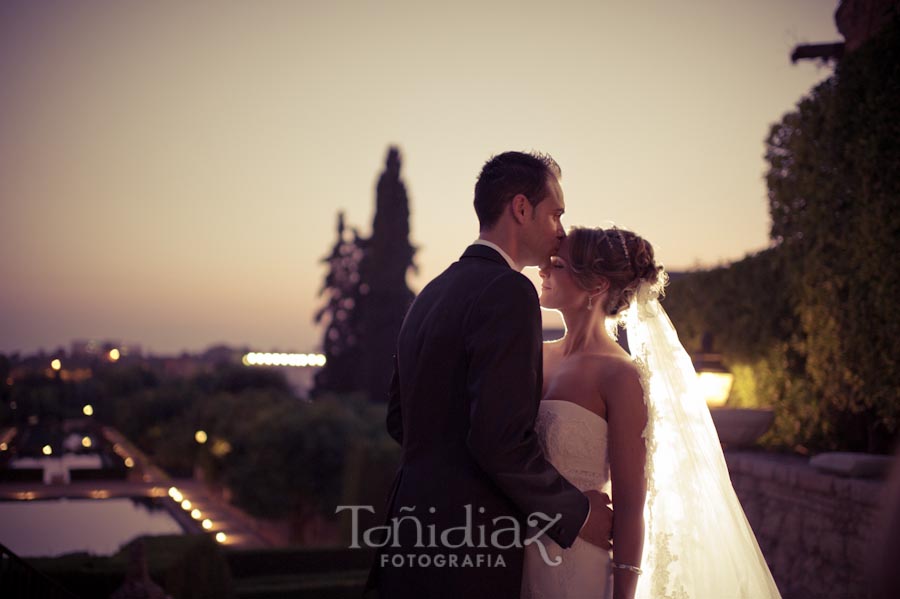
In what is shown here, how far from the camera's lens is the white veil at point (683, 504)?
321 cm

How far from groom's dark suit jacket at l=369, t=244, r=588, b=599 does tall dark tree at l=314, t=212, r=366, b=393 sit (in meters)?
38.8

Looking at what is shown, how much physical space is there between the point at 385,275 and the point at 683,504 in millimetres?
36539

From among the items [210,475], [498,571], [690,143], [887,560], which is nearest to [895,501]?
[887,560]

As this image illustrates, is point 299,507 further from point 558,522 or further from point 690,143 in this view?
point 558,522

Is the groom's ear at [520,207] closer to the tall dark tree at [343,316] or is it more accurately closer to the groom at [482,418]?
the groom at [482,418]

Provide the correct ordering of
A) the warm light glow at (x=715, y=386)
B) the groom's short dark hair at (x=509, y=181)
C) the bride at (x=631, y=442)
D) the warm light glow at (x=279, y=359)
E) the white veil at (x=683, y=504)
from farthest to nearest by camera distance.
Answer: the warm light glow at (x=279, y=359), the warm light glow at (x=715, y=386), the white veil at (x=683, y=504), the bride at (x=631, y=442), the groom's short dark hair at (x=509, y=181)

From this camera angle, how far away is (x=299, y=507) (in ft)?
94.7

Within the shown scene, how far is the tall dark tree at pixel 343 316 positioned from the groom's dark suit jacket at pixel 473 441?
127ft

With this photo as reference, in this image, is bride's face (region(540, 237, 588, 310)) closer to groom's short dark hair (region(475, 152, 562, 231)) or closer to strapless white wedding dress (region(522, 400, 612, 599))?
strapless white wedding dress (region(522, 400, 612, 599))

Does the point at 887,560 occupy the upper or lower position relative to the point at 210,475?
upper

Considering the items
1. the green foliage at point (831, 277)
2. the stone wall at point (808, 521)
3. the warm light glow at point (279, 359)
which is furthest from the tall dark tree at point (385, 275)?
the stone wall at point (808, 521)

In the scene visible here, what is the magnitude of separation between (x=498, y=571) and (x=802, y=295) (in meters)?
5.85

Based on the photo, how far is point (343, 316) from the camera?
153 ft

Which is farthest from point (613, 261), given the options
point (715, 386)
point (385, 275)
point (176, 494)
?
point (176, 494)
